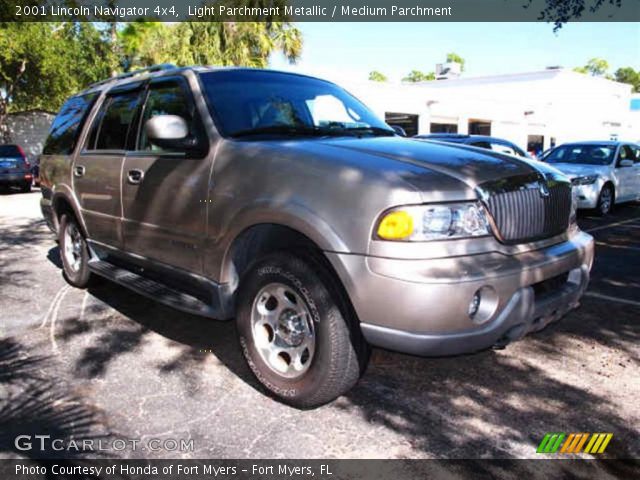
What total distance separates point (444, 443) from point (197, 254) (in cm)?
186

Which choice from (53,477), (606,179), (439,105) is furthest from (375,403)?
(439,105)

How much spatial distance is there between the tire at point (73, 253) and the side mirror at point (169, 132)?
2.24 metres

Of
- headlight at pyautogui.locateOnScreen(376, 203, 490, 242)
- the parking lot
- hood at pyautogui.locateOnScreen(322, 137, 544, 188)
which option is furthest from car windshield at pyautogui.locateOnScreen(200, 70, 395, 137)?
the parking lot

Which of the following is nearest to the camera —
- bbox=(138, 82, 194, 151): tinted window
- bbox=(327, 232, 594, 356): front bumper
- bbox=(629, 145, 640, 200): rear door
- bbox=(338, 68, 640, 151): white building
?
bbox=(327, 232, 594, 356): front bumper

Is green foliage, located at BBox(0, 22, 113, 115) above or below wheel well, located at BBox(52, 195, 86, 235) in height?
above

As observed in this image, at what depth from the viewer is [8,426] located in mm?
2896

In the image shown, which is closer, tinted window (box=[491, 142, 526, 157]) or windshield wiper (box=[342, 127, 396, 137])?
windshield wiper (box=[342, 127, 396, 137])

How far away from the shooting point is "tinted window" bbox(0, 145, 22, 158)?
17.0 meters

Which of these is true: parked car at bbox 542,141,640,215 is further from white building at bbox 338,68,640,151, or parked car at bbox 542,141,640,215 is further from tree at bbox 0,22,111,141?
tree at bbox 0,22,111,141

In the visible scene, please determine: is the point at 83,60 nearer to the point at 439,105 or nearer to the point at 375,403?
the point at 439,105

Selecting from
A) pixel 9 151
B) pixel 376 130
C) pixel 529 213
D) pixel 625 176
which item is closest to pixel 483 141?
pixel 625 176

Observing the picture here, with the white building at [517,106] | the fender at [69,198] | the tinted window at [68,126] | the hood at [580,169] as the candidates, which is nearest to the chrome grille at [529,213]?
the fender at [69,198]

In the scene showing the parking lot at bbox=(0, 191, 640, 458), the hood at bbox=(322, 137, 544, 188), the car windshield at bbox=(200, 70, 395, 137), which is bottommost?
the parking lot at bbox=(0, 191, 640, 458)

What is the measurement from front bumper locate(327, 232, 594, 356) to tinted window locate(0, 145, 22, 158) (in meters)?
17.6
